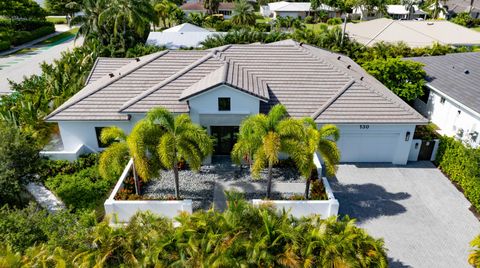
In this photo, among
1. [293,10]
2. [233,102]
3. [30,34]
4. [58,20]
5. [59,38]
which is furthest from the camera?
[293,10]

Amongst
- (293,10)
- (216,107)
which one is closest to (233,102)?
(216,107)

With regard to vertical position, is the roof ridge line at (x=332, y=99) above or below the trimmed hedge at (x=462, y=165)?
above

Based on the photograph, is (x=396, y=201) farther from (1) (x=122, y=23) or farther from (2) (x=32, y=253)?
(1) (x=122, y=23)

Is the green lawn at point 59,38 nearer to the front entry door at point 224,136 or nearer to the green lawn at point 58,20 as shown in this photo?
the green lawn at point 58,20

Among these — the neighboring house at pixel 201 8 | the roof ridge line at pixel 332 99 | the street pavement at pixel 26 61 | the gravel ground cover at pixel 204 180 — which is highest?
the neighboring house at pixel 201 8

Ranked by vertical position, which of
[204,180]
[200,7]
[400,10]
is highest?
[200,7]

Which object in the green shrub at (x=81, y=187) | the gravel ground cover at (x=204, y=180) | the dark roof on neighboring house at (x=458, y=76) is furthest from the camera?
the dark roof on neighboring house at (x=458, y=76)

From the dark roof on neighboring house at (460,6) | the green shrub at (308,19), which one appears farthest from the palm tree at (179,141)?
the dark roof on neighboring house at (460,6)

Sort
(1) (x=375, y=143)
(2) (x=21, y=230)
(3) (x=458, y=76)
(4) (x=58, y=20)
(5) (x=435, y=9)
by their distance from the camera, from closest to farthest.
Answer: (2) (x=21, y=230), (1) (x=375, y=143), (3) (x=458, y=76), (5) (x=435, y=9), (4) (x=58, y=20)

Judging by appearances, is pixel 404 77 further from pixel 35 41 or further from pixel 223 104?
pixel 35 41
